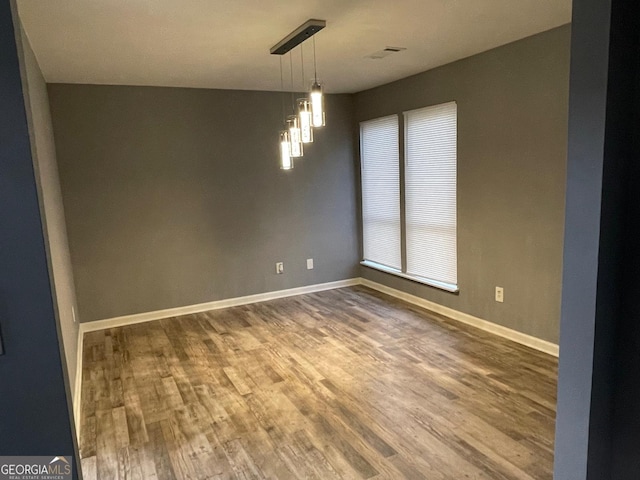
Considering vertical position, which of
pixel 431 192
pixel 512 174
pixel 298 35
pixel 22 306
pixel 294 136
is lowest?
pixel 22 306

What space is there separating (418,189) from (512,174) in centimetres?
119

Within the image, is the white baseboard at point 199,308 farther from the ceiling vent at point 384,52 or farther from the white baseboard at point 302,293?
the ceiling vent at point 384,52

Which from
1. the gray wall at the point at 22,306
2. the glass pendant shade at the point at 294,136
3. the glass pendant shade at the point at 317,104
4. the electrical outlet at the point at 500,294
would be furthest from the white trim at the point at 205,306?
the gray wall at the point at 22,306

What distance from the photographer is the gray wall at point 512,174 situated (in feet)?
10.7

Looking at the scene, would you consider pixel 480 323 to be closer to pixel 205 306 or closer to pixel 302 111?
pixel 302 111

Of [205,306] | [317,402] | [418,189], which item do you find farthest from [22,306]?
[418,189]

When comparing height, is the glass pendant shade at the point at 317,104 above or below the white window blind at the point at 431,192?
above

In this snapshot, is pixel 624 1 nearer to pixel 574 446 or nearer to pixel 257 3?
pixel 574 446

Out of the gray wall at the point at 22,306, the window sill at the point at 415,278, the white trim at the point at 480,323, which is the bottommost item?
the white trim at the point at 480,323

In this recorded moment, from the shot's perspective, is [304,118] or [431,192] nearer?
[304,118]

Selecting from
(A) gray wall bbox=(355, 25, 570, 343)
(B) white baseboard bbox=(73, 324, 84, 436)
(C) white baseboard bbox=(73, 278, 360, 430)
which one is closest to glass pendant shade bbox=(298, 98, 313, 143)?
(A) gray wall bbox=(355, 25, 570, 343)

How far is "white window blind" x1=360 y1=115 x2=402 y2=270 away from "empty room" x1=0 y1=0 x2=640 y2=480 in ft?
0.11

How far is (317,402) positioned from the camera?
9.53 ft

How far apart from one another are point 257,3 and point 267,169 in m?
2.81
